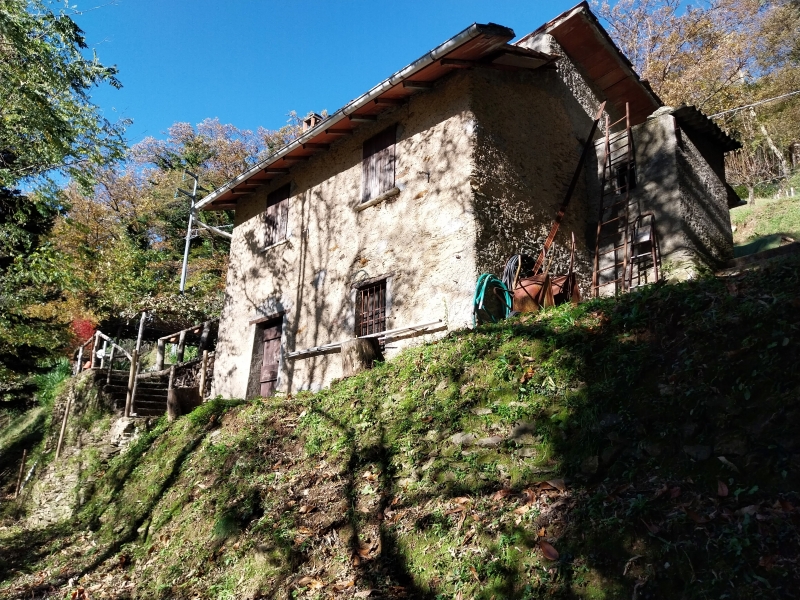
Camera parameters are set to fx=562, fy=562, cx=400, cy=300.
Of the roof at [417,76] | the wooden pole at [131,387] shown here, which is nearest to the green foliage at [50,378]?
the wooden pole at [131,387]

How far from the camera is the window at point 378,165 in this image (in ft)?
33.2

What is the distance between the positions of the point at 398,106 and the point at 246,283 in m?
5.29

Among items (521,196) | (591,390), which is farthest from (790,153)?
(591,390)

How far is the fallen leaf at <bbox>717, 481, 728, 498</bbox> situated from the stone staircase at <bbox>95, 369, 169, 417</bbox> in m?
11.1

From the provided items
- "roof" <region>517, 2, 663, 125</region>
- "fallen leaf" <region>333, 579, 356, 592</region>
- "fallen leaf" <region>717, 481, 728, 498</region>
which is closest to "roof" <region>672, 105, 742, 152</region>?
"roof" <region>517, 2, 663, 125</region>

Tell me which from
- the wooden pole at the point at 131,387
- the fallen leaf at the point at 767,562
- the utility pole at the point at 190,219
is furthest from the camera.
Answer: the utility pole at the point at 190,219

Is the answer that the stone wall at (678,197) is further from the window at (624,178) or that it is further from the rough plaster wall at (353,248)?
the rough plaster wall at (353,248)

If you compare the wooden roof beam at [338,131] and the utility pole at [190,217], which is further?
the utility pole at [190,217]

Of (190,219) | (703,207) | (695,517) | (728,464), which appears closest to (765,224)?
(703,207)

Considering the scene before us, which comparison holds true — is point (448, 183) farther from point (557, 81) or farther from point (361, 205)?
point (557, 81)

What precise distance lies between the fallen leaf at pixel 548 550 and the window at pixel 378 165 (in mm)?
7316

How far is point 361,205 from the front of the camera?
10281 millimetres

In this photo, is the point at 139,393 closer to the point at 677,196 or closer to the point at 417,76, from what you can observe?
the point at 417,76

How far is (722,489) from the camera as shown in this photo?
132 inches
